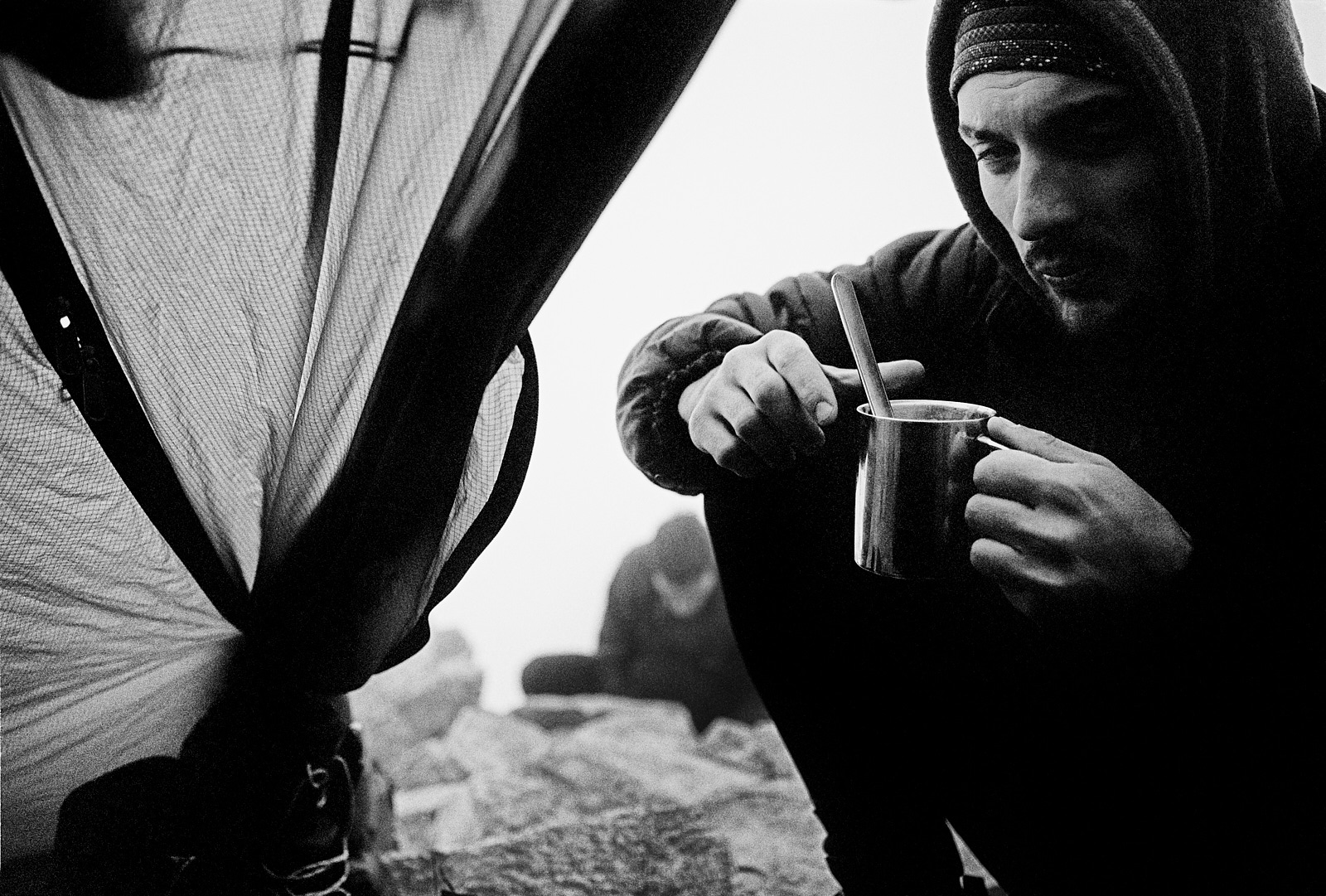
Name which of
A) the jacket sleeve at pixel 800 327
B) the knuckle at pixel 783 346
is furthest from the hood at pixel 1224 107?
the knuckle at pixel 783 346

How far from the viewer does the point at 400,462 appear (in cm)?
86

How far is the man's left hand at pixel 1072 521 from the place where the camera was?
2.44 ft

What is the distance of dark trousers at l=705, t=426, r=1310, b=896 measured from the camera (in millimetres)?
848

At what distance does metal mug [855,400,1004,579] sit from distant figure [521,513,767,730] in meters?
1.47

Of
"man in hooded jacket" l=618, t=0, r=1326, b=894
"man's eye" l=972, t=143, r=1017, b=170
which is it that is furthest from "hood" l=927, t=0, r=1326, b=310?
"man's eye" l=972, t=143, r=1017, b=170

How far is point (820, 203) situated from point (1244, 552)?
55cm

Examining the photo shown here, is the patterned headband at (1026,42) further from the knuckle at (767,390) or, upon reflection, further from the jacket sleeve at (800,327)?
the knuckle at (767,390)

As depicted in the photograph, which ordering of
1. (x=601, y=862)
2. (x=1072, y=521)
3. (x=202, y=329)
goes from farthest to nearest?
(x=601, y=862) < (x=202, y=329) < (x=1072, y=521)

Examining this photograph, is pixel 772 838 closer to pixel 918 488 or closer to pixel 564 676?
pixel 918 488

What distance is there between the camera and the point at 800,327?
Answer: 99 cm

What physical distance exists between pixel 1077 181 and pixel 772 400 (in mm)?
329

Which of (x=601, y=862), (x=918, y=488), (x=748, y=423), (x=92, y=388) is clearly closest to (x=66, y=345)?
(x=92, y=388)

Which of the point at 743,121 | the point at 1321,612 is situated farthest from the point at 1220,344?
the point at 743,121

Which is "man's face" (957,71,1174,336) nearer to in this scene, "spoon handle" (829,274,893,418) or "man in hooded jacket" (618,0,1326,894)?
"man in hooded jacket" (618,0,1326,894)
